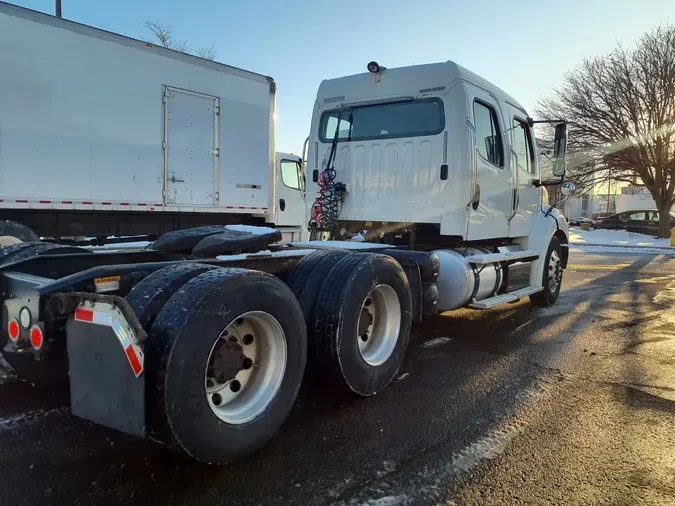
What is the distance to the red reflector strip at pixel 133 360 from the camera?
246 cm

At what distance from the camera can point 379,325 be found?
14.5ft

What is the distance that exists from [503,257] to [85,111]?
267 inches

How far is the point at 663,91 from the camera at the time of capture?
88.6 ft

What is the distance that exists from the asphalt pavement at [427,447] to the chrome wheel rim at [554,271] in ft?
8.69

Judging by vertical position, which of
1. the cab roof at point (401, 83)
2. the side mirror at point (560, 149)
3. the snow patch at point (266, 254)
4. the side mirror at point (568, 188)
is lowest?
the snow patch at point (266, 254)

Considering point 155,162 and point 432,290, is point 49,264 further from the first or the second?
point 155,162

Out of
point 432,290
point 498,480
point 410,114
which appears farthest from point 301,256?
point 410,114

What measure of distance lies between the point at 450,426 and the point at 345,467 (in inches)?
36.9

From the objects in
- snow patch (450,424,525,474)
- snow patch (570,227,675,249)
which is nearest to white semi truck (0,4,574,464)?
snow patch (450,424,525,474)

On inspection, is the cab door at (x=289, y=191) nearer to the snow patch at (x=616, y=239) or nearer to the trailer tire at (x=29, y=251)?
the trailer tire at (x=29, y=251)

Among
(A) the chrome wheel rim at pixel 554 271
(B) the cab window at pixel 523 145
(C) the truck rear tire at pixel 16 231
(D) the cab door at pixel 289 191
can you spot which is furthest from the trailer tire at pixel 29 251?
(D) the cab door at pixel 289 191

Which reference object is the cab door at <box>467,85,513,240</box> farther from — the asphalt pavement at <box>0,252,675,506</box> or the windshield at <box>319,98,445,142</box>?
the asphalt pavement at <box>0,252,675,506</box>

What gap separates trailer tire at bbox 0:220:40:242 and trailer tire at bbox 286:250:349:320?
6.08 m

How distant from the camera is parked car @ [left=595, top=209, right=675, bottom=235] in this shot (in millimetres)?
30734
